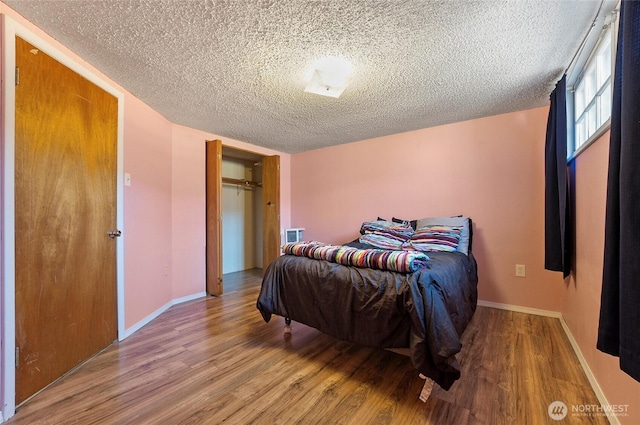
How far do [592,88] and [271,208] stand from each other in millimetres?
3746

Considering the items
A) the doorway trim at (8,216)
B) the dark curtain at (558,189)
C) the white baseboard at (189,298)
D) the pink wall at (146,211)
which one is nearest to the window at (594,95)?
the dark curtain at (558,189)

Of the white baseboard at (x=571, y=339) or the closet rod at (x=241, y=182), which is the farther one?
the closet rod at (x=241, y=182)

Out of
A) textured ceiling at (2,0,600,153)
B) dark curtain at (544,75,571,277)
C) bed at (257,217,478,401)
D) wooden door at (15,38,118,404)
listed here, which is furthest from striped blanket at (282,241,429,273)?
wooden door at (15,38,118,404)

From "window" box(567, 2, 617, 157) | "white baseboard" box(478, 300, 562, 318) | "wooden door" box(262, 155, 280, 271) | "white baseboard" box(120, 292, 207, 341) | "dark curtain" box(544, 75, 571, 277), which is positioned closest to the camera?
"window" box(567, 2, 617, 157)

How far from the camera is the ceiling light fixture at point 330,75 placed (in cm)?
179

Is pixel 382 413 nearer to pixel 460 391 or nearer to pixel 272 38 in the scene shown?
pixel 460 391

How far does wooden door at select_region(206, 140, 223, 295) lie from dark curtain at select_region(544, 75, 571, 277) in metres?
3.41

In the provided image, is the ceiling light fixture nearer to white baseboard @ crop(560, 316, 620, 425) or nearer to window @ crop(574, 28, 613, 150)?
window @ crop(574, 28, 613, 150)

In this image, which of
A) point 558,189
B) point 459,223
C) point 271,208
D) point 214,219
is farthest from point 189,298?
point 558,189

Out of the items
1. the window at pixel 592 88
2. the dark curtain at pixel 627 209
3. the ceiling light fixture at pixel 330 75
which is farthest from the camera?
the ceiling light fixture at pixel 330 75

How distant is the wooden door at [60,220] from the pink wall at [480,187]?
9.38ft

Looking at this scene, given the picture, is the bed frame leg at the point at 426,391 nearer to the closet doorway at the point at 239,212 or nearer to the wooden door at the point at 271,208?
the closet doorway at the point at 239,212

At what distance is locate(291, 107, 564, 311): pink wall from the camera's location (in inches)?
101

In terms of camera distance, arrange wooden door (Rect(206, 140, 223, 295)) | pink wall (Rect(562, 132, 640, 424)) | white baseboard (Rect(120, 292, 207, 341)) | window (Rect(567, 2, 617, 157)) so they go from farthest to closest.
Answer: wooden door (Rect(206, 140, 223, 295))
white baseboard (Rect(120, 292, 207, 341))
window (Rect(567, 2, 617, 157))
pink wall (Rect(562, 132, 640, 424))
